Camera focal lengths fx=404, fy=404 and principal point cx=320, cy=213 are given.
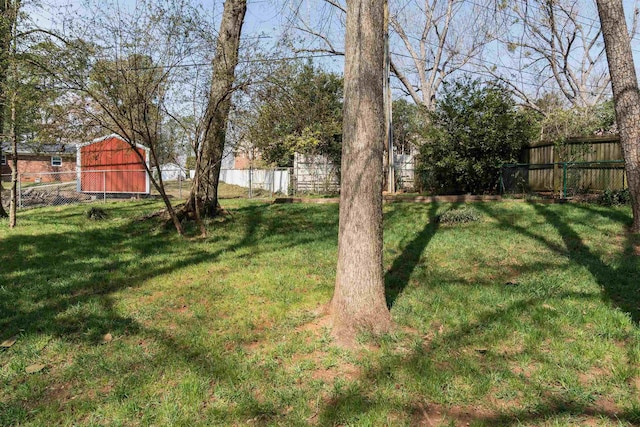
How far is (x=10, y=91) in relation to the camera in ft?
22.8

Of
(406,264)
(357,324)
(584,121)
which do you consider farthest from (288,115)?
(584,121)

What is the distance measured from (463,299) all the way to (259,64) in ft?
16.4

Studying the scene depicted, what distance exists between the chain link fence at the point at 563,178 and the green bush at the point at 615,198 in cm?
56

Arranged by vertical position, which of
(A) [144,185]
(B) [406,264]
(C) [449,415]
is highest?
(A) [144,185]

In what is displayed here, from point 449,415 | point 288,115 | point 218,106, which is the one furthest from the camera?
point 288,115

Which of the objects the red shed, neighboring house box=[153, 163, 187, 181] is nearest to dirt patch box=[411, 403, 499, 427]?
neighboring house box=[153, 163, 187, 181]

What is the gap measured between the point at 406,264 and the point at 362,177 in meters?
2.58

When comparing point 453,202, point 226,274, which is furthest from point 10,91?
→ point 453,202

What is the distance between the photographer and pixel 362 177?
3.41 meters

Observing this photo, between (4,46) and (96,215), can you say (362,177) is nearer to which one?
(4,46)

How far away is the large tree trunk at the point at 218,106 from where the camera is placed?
22.6 feet

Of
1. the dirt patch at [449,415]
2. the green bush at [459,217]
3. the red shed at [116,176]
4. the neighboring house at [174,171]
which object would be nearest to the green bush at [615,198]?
the green bush at [459,217]

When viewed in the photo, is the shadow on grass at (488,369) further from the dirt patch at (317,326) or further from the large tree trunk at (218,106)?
the large tree trunk at (218,106)

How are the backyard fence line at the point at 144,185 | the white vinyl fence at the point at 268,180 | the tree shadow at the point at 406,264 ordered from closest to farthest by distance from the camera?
the tree shadow at the point at 406,264
the backyard fence line at the point at 144,185
the white vinyl fence at the point at 268,180
